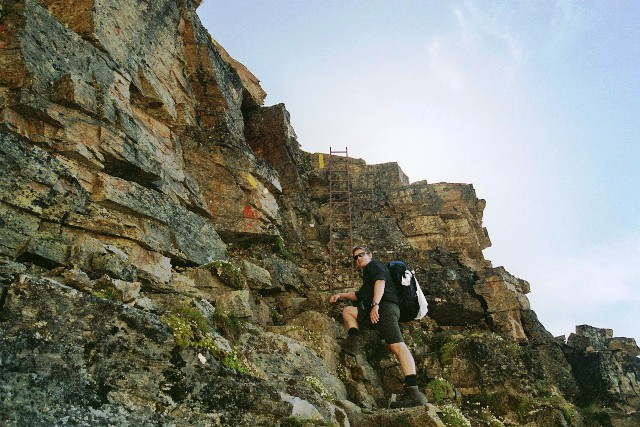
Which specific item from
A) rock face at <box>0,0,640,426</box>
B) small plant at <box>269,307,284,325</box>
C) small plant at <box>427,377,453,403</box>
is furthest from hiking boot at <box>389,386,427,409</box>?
small plant at <box>269,307,284,325</box>

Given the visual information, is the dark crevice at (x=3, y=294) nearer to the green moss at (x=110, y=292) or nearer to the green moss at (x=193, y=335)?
the green moss at (x=110, y=292)

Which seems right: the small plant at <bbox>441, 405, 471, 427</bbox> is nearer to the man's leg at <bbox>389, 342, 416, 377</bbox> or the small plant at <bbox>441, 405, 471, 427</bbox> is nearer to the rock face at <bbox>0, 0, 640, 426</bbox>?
the rock face at <bbox>0, 0, 640, 426</bbox>

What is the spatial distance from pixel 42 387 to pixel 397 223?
1884cm

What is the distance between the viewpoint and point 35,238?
762cm

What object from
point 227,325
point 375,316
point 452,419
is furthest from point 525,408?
point 227,325

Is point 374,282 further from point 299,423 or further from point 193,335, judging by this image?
point 193,335

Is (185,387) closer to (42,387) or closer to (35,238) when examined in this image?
(42,387)

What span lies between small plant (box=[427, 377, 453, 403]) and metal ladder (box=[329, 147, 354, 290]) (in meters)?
6.41

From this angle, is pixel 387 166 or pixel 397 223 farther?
pixel 387 166

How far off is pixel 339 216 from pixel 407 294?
39.2ft

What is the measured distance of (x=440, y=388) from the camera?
12883mm

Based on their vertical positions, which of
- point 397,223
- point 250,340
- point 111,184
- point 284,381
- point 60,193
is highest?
point 397,223

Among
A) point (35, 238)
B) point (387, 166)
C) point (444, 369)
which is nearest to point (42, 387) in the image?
point (35, 238)

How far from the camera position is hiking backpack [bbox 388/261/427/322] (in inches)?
431
